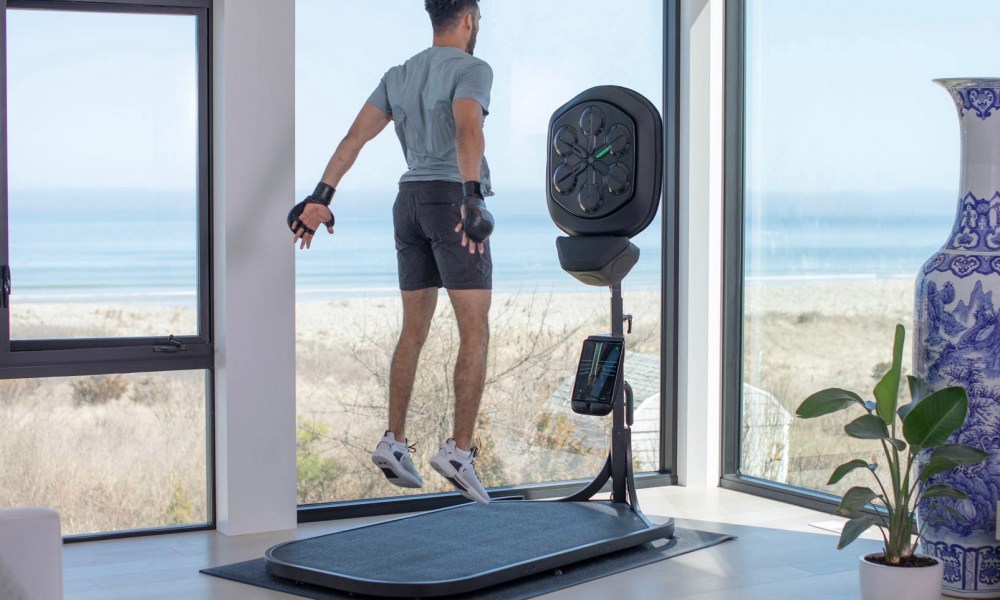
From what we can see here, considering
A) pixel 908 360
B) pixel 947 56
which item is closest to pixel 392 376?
pixel 908 360

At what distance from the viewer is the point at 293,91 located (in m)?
4.44

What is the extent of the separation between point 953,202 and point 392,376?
7.19ft

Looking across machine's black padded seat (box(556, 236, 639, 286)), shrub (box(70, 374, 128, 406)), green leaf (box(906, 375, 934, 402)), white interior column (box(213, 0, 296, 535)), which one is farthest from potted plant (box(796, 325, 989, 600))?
shrub (box(70, 374, 128, 406))

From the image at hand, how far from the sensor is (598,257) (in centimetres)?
417

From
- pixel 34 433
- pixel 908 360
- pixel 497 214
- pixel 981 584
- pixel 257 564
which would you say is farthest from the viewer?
pixel 497 214

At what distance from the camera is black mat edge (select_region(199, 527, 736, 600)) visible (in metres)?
3.59

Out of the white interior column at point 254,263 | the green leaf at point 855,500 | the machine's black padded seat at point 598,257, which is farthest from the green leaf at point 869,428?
the white interior column at point 254,263

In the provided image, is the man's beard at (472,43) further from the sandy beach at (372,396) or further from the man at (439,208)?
the sandy beach at (372,396)

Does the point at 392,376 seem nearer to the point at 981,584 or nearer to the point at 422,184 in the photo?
the point at 422,184

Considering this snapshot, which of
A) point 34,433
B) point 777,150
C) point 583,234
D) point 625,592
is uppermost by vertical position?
point 777,150

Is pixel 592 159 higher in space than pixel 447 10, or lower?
lower

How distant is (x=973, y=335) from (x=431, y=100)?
200 cm

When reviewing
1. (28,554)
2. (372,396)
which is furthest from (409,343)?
(28,554)

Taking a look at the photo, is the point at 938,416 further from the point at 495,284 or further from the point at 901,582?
the point at 495,284
